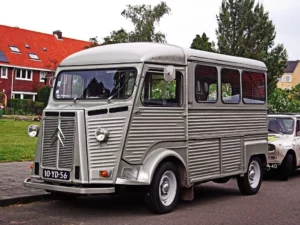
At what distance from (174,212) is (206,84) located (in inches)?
96.8

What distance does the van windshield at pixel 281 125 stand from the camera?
48.2 ft

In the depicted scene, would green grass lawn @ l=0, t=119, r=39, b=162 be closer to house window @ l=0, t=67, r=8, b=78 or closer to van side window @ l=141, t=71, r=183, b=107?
van side window @ l=141, t=71, r=183, b=107

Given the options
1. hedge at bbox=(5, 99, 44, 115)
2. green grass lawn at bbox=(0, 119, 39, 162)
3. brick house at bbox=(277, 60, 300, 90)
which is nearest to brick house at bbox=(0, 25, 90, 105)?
hedge at bbox=(5, 99, 44, 115)

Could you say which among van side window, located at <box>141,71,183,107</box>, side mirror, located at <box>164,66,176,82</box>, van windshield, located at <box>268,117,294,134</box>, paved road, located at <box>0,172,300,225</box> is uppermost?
side mirror, located at <box>164,66,176,82</box>

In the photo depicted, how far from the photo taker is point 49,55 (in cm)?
6191

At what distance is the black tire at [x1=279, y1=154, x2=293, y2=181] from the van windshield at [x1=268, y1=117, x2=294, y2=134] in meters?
1.05

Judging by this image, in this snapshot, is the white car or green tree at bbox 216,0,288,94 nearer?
the white car

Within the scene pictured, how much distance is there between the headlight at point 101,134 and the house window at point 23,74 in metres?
51.1

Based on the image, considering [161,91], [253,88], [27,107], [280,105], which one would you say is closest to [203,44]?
[27,107]

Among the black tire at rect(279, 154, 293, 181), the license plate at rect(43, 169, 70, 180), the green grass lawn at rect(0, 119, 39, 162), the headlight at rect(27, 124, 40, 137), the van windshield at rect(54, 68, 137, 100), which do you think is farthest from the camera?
the green grass lawn at rect(0, 119, 39, 162)

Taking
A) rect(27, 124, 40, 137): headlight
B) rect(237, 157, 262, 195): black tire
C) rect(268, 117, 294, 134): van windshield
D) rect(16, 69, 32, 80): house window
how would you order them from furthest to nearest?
rect(16, 69, 32, 80): house window
rect(268, 117, 294, 134): van windshield
rect(237, 157, 262, 195): black tire
rect(27, 124, 40, 137): headlight

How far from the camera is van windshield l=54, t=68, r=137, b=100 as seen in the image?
28.3 feet

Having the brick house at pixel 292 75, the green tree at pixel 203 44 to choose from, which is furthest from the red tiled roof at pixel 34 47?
the brick house at pixel 292 75

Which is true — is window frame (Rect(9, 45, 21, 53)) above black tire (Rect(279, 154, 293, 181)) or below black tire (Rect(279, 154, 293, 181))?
above
